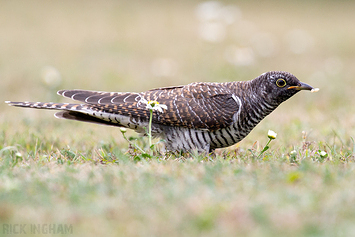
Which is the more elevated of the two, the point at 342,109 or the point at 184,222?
the point at 184,222

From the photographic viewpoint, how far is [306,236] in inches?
95.7

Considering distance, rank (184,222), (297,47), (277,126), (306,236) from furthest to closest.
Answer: (297,47), (277,126), (184,222), (306,236)

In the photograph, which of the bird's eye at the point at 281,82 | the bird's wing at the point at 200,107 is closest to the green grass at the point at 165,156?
the bird's wing at the point at 200,107

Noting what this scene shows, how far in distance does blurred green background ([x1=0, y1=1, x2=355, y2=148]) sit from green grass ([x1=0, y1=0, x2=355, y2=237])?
0.04m

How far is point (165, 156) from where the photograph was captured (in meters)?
4.39

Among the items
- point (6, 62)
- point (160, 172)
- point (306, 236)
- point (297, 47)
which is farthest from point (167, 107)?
point (297, 47)

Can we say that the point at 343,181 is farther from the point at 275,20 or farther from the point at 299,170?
the point at 275,20

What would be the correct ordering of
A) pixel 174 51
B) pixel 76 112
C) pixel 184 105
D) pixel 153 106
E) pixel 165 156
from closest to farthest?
pixel 153 106, pixel 165 156, pixel 184 105, pixel 76 112, pixel 174 51

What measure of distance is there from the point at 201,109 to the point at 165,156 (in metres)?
0.61

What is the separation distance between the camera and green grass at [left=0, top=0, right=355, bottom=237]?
2.64 meters

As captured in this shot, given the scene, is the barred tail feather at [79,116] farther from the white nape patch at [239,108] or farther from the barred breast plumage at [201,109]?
the white nape patch at [239,108]

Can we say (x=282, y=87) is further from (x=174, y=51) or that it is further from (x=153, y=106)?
(x=174, y=51)

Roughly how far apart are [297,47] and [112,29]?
5.86 meters

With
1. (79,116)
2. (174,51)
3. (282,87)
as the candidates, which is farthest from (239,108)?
(174,51)
